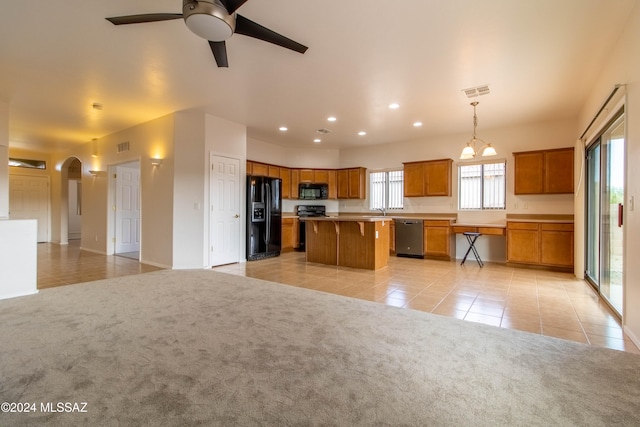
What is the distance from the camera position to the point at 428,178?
684cm

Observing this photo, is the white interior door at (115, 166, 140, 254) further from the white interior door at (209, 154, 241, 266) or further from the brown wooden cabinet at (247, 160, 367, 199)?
the brown wooden cabinet at (247, 160, 367, 199)

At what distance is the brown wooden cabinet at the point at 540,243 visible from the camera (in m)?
5.16

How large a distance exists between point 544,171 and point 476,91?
2.58m

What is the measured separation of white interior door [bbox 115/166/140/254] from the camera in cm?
688

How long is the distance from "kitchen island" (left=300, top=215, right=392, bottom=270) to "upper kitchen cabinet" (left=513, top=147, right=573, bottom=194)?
2847 mm

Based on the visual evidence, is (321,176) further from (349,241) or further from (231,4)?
(231,4)

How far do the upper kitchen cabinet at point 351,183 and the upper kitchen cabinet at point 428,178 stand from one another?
122cm

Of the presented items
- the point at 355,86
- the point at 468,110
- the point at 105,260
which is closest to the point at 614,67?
the point at 468,110

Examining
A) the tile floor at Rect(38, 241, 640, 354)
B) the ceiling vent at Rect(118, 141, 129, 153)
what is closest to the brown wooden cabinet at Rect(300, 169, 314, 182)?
the tile floor at Rect(38, 241, 640, 354)

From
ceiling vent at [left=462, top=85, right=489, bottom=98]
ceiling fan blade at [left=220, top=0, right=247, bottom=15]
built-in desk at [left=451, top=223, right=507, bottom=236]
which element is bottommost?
built-in desk at [left=451, top=223, right=507, bottom=236]

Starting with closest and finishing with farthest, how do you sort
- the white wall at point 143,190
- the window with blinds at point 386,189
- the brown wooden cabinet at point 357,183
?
1. the white wall at point 143,190
2. the window with blinds at point 386,189
3. the brown wooden cabinet at point 357,183

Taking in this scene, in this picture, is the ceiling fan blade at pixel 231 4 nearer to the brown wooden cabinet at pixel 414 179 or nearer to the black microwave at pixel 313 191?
the brown wooden cabinet at pixel 414 179

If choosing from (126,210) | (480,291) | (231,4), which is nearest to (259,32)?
(231,4)

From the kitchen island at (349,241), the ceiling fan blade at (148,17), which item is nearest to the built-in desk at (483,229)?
the kitchen island at (349,241)
